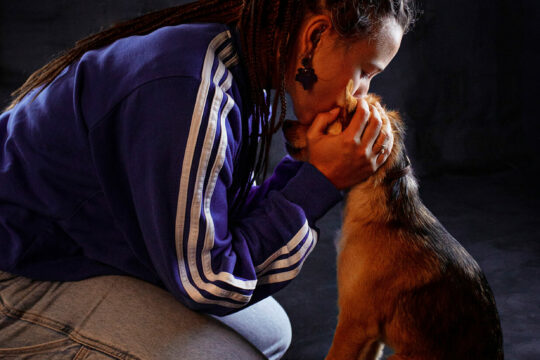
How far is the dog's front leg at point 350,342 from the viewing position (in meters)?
1.63

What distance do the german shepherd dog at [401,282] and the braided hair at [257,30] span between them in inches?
8.1

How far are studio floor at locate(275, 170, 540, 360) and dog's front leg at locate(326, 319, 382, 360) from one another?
586 millimetres

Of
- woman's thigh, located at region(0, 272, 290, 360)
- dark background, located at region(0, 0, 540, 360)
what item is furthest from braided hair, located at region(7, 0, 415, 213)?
dark background, located at region(0, 0, 540, 360)

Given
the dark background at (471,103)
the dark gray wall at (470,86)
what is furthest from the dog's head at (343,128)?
the dark gray wall at (470,86)

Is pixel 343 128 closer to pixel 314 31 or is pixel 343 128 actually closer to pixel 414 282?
pixel 314 31

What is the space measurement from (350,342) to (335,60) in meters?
0.90

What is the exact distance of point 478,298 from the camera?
1572mm

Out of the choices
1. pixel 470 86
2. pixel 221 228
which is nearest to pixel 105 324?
pixel 221 228

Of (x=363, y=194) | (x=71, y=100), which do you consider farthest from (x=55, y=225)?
(x=363, y=194)

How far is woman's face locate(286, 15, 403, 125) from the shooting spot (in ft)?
4.61

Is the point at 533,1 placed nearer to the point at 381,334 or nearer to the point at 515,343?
the point at 515,343

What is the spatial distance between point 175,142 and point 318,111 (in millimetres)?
572

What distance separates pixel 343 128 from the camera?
1.55m

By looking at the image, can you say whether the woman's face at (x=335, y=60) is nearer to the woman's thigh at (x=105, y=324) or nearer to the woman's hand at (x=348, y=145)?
the woman's hand at (x=348, y=145)
